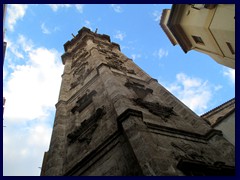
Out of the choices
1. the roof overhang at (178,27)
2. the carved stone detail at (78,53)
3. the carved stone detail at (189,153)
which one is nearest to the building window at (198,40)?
the roof overhang at (178,27)

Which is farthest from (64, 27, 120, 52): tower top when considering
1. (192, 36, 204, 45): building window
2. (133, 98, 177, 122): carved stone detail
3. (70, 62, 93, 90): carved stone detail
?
(133, 98, 177, 122): carved stone detail

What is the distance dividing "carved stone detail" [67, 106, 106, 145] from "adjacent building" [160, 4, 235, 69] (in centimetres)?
638

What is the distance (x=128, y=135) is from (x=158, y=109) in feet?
12.9

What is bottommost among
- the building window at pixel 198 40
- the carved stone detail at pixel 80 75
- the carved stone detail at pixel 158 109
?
the carved stone detail at pixel 158 109

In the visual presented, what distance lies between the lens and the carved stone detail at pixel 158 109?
12.1 m

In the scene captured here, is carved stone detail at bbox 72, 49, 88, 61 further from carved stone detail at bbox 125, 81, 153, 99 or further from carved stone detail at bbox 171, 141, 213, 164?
carved stone detail at bbox 171, 141, 213, 164

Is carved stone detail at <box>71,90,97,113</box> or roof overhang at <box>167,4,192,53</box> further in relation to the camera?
roof overhang at <box>167,4,192,53</box>

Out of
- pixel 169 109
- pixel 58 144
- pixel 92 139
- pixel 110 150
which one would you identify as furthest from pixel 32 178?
pixel 169 109

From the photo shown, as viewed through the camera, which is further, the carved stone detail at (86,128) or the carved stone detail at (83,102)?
the carved stone detail at (83,102)

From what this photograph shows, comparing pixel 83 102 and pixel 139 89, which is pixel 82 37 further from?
pixel 139 89

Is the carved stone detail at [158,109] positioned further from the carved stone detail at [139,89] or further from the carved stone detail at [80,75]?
the carved stone detail at [80,75]

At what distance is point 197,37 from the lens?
667 inches

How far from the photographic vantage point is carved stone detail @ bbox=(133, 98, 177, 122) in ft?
39.9

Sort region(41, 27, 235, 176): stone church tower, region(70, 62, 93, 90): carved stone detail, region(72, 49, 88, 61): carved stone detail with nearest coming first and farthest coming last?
region(41, 27, 235, 176): stone church tower < region(70, 62, 93, 90): carved stone detail < region(72, 49, 88, 61): carved stone detail
